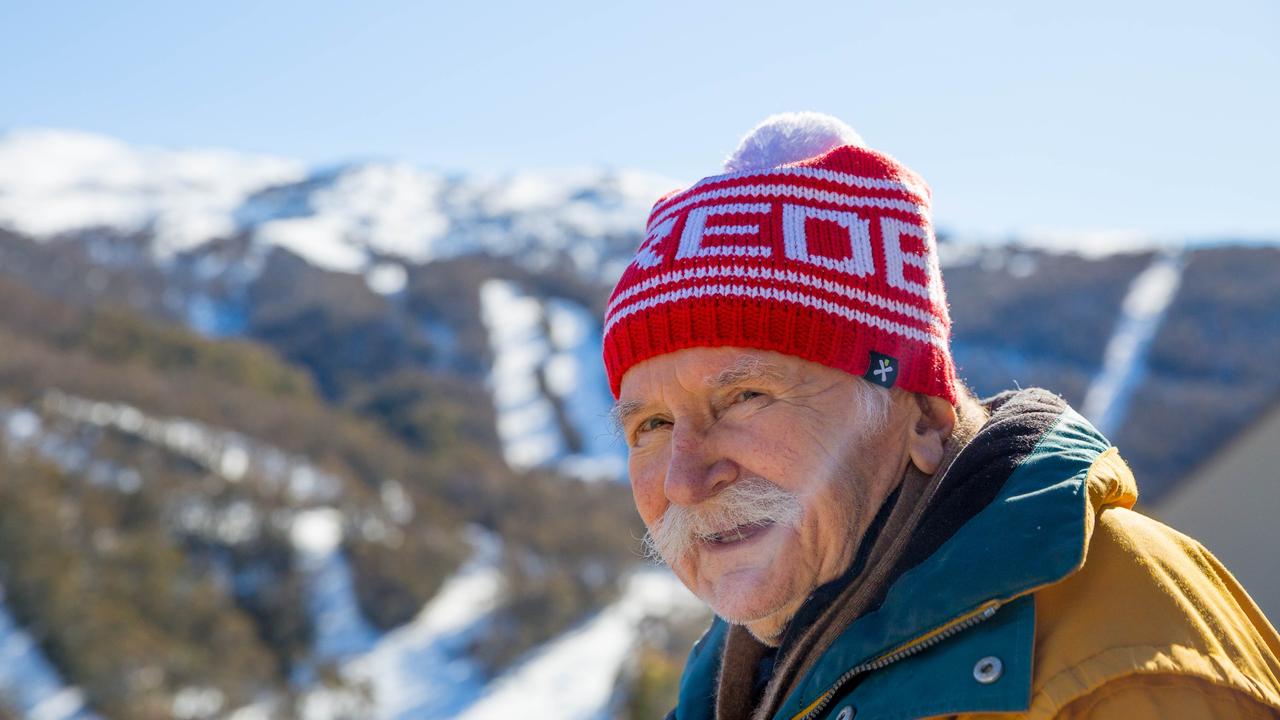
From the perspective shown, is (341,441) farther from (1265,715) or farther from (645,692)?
(1265,715)

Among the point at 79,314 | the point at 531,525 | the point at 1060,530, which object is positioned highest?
the point at 79,314

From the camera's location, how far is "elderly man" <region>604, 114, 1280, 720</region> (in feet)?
4.92

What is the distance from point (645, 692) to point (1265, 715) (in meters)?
24.9

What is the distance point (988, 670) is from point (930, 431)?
691 mm

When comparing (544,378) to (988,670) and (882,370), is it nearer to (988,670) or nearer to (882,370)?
(882,370)

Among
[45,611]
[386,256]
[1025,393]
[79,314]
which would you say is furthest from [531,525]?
[1025,393]

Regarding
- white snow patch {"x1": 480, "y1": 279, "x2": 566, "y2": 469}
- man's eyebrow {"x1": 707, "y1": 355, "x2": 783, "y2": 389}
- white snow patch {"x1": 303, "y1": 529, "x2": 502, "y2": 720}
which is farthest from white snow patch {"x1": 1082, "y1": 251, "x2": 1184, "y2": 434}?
man's eyebrow {"x1": 707, "y1": 355, "x2": 783, "y2": 389}

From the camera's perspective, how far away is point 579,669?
62.6 metres

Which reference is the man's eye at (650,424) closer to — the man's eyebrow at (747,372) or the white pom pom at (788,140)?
the man's eyebrow at (747,372)

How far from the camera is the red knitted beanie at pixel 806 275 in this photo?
80.4 inches

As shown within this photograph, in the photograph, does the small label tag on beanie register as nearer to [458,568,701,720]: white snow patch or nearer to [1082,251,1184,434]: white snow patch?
[458,568,701,720]: white snow patch

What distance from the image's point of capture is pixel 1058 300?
10675 centimetres

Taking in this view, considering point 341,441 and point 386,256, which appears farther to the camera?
point 386,256

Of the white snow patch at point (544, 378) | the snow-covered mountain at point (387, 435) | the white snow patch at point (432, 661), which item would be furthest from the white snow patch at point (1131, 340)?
the white snow patch at point (432, 661)
